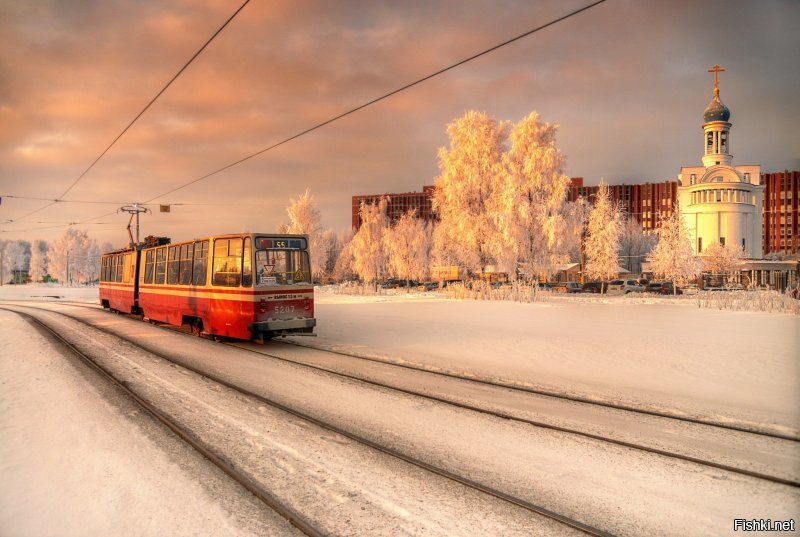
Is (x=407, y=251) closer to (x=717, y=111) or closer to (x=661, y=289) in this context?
(x=661, y=289)

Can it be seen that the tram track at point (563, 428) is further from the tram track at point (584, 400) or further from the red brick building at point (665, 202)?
the red brick building at point (665, 202)

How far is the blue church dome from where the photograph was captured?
3428 inches

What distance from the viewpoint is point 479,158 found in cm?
4056

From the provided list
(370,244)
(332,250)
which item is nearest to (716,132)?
(370,244)

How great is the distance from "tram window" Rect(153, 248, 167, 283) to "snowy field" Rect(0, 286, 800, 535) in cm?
450

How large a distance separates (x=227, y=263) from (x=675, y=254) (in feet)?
143

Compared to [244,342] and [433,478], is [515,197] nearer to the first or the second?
[244,342]

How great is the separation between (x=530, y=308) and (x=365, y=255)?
37519 millimetres

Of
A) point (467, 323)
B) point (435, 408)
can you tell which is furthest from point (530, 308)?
point (435, 408)

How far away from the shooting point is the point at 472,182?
40281 mm

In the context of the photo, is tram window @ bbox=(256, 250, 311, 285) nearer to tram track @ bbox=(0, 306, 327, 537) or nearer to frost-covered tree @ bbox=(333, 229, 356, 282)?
tram track @ bbox=(0, 306, 327, 537)

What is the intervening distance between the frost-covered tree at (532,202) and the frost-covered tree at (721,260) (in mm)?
35069

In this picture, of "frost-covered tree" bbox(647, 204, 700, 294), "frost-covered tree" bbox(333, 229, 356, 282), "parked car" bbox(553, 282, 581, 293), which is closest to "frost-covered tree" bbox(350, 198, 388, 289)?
"parked car" bbox(553, 282, 581, 293)

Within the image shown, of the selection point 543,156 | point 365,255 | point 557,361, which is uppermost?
point 543,156
